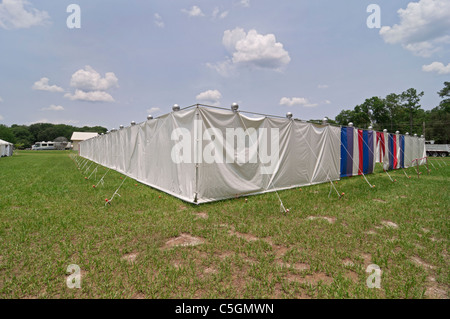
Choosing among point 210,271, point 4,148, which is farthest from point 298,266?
point 4,148

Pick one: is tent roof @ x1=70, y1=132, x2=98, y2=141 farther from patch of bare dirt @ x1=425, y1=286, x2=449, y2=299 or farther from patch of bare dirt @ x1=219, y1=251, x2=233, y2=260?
patch of bare dirt @ x1=425, y1=286, x2=449, y2=299

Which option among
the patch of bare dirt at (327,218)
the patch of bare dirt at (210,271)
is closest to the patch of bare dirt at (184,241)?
the patch of bare dirt at (210,271)

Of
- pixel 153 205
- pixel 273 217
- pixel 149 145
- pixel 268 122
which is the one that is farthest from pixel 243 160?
pixel 149 145

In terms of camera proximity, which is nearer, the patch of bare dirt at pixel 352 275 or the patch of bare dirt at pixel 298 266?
the patch of bare dirt at pixel 352 275

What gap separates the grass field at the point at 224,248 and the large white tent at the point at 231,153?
32.0 inches

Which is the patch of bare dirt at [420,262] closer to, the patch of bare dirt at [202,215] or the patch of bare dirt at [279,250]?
the patch of bare dirt at [279,250]

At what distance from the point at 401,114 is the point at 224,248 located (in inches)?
2405

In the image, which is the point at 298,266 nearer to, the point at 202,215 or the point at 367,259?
the point at 367,259

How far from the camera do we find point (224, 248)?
3.08 m
